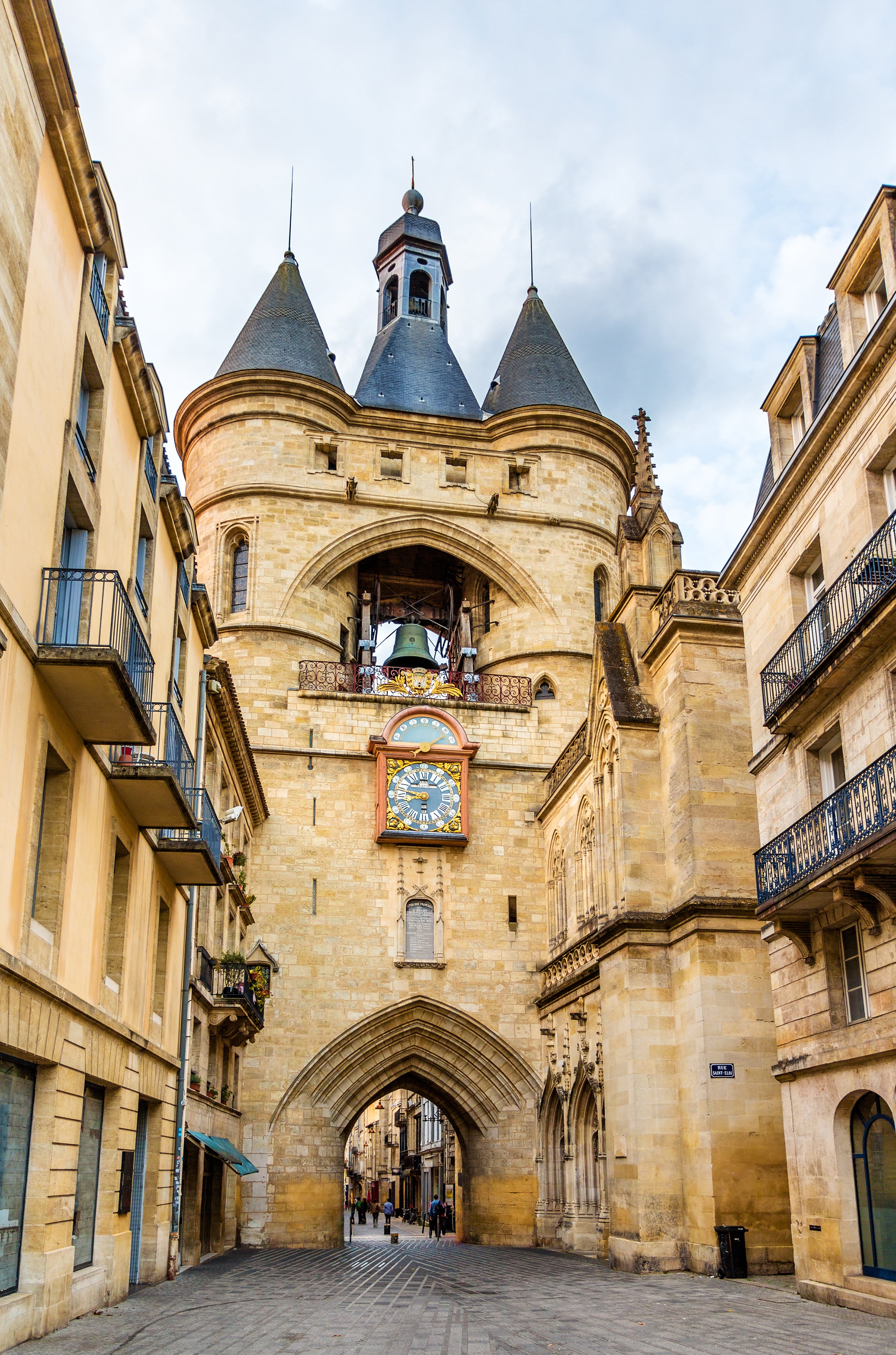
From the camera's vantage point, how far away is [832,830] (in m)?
12.1

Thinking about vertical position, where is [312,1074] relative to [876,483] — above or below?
below

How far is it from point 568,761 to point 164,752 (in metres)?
11.6

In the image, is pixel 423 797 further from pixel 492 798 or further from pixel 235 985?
pixel 235 985

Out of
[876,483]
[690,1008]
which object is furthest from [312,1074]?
[876,483]

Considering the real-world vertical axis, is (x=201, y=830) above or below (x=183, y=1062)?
above

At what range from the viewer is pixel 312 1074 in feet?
82.3

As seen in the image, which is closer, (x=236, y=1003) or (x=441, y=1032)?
(x=236, y=1003)

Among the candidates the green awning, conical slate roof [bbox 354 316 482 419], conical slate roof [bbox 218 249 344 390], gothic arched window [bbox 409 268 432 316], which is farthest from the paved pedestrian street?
gothic arched window [bbox 409 268 432 316]

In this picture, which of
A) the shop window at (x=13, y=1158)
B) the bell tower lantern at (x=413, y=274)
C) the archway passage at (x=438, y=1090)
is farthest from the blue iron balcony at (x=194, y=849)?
the bell tower lantern at (x=413, y=274)

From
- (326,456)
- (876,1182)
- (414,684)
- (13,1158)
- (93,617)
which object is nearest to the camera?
(13,1158)

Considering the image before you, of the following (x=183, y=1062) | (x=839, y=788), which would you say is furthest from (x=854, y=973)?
(x=183, y=1062)

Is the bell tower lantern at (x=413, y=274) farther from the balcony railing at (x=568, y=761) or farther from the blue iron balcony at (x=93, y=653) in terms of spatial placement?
the blue iron balcony at (x=93, y=653)

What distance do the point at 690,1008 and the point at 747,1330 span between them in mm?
6880

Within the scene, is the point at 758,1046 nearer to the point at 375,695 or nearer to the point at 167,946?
the point at 167,946
